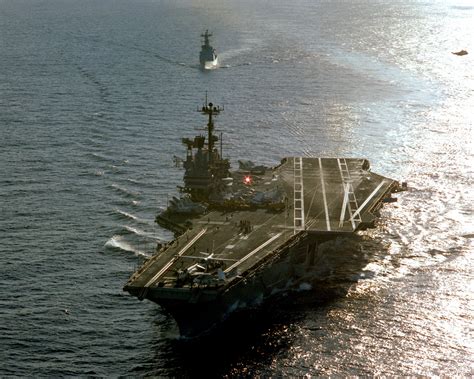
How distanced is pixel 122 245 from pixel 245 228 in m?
10.5

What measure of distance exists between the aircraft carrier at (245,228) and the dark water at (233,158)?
200cm

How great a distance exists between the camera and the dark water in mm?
42438

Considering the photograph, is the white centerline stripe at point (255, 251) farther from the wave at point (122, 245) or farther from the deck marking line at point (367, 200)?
the wave at point (122, 245)

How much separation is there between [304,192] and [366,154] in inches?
931

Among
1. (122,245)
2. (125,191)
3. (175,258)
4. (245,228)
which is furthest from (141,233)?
(175,258)

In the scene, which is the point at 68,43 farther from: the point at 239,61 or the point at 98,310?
the point at 98,310

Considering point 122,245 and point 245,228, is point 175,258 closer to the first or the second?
point 245,228

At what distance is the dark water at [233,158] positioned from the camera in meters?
42.4

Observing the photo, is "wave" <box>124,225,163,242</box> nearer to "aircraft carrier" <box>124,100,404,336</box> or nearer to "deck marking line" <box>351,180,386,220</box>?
"aircraft carrier" <box>124,100,404,336</box>

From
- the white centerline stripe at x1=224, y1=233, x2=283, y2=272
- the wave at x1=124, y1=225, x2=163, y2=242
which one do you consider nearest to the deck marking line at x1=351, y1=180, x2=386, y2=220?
the white centerline stripe at x1=224, y1=233, x2=283, y2=272

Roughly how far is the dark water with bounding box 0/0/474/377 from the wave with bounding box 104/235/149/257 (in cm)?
19

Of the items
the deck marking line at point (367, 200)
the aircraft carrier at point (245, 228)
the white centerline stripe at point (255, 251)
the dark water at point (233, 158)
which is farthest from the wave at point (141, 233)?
the deck marking line at point (367, 200)

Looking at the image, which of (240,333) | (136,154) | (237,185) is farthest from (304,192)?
(136,154)

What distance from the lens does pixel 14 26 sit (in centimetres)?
17962
